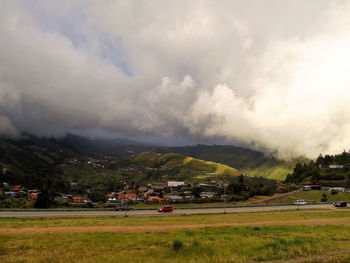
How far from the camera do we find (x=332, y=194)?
4232 inches

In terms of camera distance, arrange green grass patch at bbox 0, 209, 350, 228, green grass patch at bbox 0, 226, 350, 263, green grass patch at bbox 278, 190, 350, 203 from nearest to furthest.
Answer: green grass patch at bbox 0, 226, 350, 263 → green grass patch at bbox 0, 209, 350, 228 → green grass patch at bbox 278, 190, 350, 203

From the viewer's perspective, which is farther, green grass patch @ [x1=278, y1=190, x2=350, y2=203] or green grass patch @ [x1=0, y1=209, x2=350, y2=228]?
green grass patch @ [x1=278, y1=190, x2=350, y2=203]

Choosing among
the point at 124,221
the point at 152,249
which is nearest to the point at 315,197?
the point at 124,221

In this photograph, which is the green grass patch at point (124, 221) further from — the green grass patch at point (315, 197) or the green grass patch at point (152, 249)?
the green grass patch at point (315, 197)

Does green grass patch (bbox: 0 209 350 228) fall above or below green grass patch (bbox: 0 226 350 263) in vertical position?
below

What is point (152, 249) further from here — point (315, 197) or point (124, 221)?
point (315, 197)

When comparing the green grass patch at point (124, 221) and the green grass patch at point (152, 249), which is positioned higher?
the green grass patch at point (152, 249)

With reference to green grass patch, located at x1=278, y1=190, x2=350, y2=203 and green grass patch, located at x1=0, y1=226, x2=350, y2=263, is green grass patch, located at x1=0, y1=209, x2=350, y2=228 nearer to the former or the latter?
green grass patch, located at x1=0, y1=226, x2=350, y2=263

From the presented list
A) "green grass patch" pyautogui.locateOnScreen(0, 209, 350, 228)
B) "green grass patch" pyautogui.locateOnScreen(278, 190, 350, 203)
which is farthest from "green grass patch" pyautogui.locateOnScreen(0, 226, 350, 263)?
"green grass patch" pyautogui.locateOnScreen(278, 190, 350, 203)

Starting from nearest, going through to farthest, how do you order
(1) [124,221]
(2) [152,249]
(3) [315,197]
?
(2) [152,249], (1) [124,221], (3) [315,197]

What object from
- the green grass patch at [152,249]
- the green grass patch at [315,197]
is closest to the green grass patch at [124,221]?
the green grass patch at [152,249]

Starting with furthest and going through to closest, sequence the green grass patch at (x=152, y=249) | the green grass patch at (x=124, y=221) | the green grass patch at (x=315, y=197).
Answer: the green grass patch at (x=315, y=197) < the green grass patch at (x=124, y=221) < the green grass patch at (x=152, y=249)

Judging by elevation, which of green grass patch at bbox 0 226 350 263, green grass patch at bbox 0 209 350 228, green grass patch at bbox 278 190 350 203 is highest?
green grass patch at bbox 0 226 350 263

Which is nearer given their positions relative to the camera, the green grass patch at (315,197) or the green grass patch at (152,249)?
the green grass patch at (152,249)
